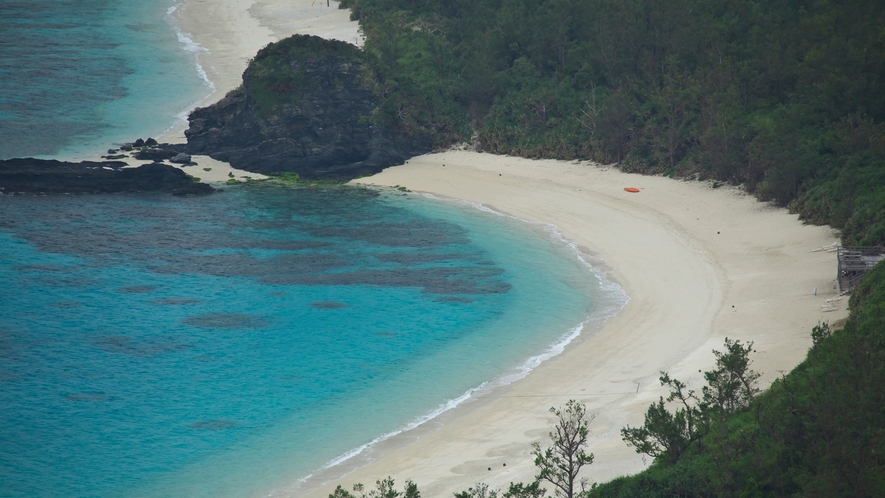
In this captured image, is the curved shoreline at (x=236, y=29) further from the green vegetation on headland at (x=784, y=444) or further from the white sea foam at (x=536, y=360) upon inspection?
the green vegetation on headland at (x=784, y=444)

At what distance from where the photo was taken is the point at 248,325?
3048 centimetres

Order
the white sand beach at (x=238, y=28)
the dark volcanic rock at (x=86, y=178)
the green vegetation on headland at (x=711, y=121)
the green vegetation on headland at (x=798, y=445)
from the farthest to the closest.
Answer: the white sand beach at (x=238, y=28) < the dark volcanic rock at (x=86, y=178) < the green vegetation on headland at (x=711, y=121) < the green vegetation on headland at (x=798, y=445)

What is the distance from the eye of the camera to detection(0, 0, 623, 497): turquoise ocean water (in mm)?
21328

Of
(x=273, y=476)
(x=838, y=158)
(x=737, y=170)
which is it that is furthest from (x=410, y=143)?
(x=273, y=476)

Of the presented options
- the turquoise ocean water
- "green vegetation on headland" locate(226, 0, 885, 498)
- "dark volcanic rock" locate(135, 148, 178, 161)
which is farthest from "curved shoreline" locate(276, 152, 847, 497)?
"dark volcanic rock" locate(135, 148, 178, 161)

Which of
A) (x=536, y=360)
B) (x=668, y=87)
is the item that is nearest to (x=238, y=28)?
(x=668, y=87)

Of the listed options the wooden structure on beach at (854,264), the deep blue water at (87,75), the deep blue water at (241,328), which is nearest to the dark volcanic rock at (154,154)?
the deep blue water at (87,75)

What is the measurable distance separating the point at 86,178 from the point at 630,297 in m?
35.8

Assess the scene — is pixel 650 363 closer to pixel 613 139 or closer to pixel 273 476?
pixel 273 476

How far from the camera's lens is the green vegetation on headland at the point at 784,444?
13.8 metres

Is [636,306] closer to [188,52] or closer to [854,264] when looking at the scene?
[854,264]

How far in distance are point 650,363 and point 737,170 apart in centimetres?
2153

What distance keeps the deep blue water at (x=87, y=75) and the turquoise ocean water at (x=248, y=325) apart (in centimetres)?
672

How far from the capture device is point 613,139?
50000 millimetres
